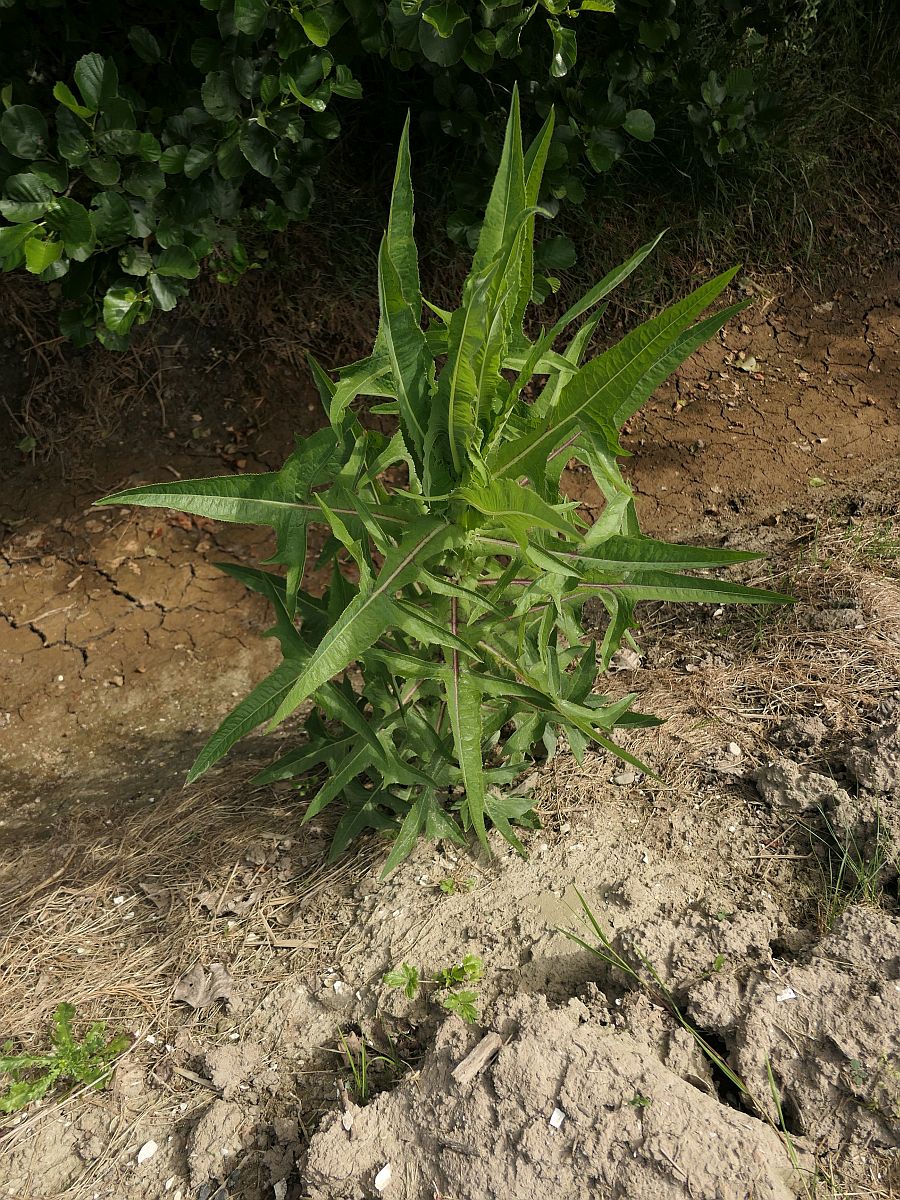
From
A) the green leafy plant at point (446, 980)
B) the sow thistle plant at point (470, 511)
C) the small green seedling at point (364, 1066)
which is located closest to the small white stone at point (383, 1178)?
the small green seedling at point (364, 1066)

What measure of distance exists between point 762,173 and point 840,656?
2617 millimetres

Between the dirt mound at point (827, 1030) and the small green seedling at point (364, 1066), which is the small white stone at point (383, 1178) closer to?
the small green seedling at point (364, 1066)

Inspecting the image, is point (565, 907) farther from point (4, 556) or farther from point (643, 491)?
point (4, 556)

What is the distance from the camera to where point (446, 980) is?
1828 millimetres

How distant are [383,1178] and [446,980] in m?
0.40

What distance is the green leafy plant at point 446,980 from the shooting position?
5.80 feet

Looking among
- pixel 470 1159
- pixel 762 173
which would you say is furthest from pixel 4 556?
pixel 762 173

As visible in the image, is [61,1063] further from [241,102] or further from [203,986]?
[241,102]

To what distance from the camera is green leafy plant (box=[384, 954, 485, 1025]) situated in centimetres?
177

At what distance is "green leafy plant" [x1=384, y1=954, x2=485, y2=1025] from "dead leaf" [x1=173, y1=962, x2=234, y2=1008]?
1.25 feet

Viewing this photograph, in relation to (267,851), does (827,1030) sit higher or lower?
higher

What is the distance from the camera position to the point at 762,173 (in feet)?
12.9

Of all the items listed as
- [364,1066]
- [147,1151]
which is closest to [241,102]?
[364,1066]

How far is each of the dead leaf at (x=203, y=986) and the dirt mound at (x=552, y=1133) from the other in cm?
46
